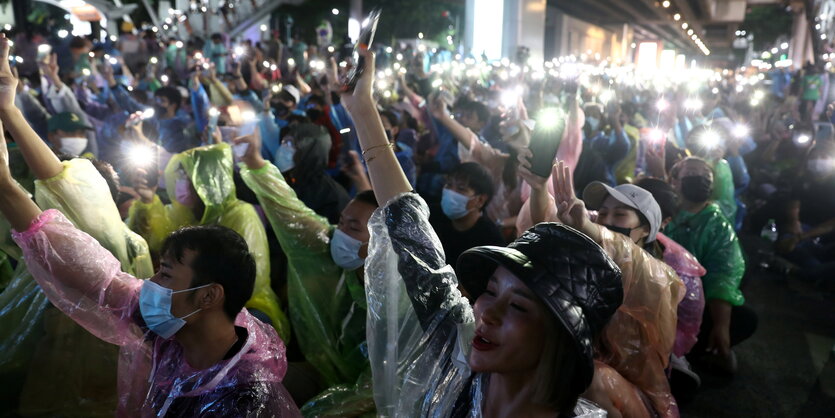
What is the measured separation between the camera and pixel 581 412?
151 cm

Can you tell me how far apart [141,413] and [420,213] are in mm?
1150

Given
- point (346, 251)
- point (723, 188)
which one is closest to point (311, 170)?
point (346, 251)

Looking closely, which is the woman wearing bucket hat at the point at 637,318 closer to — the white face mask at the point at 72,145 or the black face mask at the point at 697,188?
the black face mask at the point at 697,188

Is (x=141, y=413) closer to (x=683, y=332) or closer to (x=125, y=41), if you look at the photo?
(x=683, y=332)

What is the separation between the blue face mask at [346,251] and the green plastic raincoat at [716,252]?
2.48m

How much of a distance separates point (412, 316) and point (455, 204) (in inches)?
83.4

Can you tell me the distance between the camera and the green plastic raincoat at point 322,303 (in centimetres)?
298

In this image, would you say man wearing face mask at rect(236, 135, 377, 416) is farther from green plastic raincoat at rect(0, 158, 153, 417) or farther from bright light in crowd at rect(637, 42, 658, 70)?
bright light in crowd at rect(637, 42, 658, 70)

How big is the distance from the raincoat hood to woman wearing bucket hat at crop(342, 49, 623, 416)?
193 centimetres

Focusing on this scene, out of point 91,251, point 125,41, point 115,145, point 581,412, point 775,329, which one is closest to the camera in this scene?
point 581,412

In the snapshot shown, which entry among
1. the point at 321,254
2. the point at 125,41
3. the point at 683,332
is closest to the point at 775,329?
the point at 683,332

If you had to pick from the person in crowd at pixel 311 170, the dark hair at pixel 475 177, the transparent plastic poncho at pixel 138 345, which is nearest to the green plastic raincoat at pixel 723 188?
the dark hair at pixel 475 177

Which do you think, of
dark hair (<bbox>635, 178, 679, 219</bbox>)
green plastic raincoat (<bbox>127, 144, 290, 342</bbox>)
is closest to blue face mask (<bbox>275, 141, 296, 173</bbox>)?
green plastic raincoat (<bbox>127, 144, 290, 342</bbox>)

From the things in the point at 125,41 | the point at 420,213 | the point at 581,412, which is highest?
the point at 125,41
